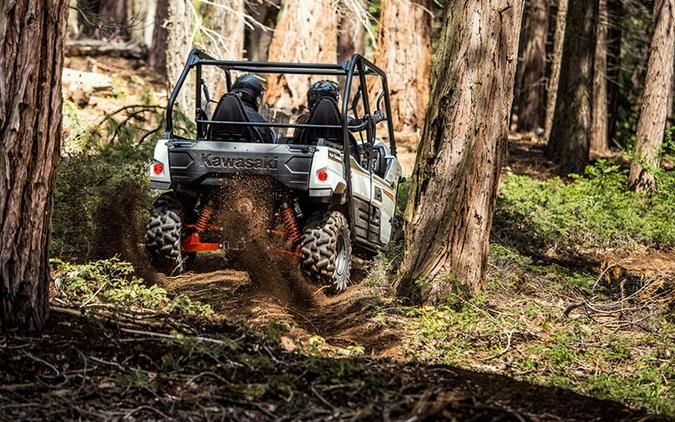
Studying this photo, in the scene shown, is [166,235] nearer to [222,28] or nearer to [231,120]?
[231,120]

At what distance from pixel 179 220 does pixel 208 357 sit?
3.64 m

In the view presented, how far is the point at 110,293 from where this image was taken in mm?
7223

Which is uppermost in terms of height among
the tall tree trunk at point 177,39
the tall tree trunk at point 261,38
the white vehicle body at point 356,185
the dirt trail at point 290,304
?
the tall tree trunk at point 261,38

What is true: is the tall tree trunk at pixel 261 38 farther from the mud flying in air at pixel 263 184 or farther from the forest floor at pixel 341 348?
the mud flying in air at pixel 263 184

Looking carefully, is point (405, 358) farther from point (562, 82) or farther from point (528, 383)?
point (562, 82)

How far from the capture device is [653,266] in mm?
12141

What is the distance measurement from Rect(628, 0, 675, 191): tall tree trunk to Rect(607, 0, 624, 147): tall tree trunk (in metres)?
8.32

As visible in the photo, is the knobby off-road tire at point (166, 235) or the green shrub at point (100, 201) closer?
the knobby off-road tire at point (166, 235)

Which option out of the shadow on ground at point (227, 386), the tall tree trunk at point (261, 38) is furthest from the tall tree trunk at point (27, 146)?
the tall tree trunk at point (261, 38)

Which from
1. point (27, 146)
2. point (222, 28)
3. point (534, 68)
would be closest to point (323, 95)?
point (27, 146)

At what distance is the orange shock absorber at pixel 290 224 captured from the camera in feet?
30.1

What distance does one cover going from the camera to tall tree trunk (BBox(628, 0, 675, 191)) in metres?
15.9

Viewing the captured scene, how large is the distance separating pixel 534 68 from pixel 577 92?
25.6 feet

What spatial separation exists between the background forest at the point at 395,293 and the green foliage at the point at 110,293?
0.08 ft
